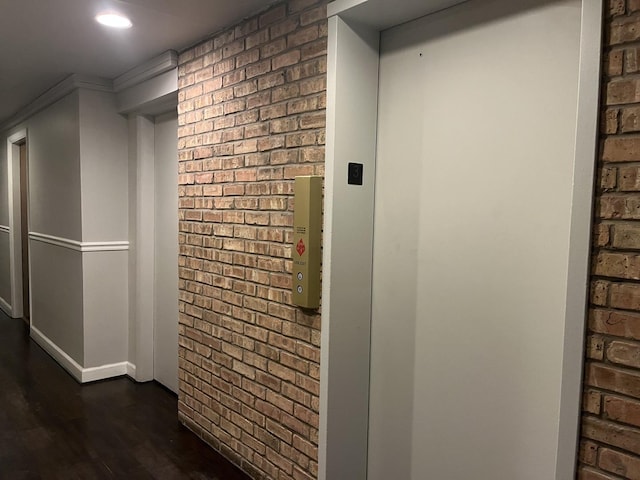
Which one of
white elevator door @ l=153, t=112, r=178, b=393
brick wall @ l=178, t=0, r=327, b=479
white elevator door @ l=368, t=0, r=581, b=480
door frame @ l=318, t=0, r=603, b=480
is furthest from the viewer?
white elevator door @ l=153, t=112, r=178, b=393

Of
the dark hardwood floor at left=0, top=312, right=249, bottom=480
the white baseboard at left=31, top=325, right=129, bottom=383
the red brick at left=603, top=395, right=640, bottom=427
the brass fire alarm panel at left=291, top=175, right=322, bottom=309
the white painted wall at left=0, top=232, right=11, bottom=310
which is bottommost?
the dark hardwood floor at left=0, top=312, right=249, bottom=480

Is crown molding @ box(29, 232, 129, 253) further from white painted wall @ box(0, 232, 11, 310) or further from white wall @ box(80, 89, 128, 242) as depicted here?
white painted wall @ box(0, 232, 11, 310)

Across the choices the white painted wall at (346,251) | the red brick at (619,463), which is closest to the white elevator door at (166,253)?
the white painted wall at (346,251)

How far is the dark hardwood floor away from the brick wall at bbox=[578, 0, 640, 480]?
189 cm

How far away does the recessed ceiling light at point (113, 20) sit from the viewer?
8.04ft

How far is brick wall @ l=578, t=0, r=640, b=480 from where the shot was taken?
3.98 feet

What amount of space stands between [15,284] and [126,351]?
279cm

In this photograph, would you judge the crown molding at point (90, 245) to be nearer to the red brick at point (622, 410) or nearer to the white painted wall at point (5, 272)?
the white painted wall at point (5, 272)

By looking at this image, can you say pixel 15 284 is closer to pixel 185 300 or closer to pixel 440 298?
pixel 185 300

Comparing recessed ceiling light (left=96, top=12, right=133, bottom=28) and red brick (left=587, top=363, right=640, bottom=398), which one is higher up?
recessed ceiling light (left=96, top=12, right=133, bottom=28)

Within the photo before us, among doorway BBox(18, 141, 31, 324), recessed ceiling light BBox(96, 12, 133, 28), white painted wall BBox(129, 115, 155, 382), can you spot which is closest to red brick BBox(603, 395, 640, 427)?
recessed ceiling light BBox(96, 12, 133, 28)

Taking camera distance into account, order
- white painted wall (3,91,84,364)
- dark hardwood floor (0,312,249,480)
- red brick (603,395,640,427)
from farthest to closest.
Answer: white painted wall (3,91,84,364) < dark hardwood floor (0,312,249,480) < red brick (603,395,640,427)

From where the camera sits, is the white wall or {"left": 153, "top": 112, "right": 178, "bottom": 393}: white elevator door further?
the white wall

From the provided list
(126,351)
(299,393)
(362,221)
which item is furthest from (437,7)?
(126,351)
